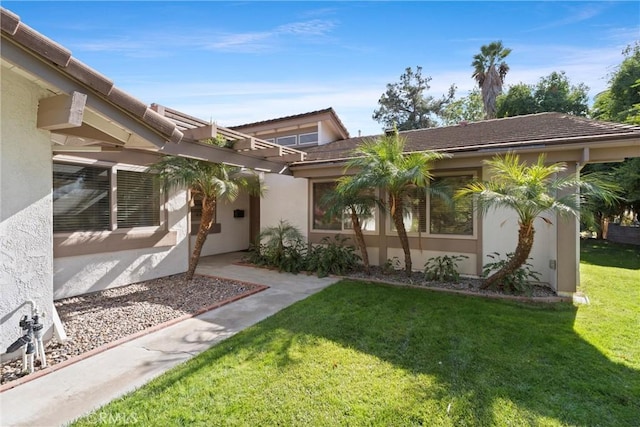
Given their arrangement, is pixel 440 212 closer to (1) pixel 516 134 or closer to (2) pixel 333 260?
(1) pixel 516 134

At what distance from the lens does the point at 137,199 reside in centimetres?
862

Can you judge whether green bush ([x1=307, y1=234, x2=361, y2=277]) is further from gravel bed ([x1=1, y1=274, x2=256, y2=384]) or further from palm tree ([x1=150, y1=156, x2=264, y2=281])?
palm tree ([x1=150, y1=156, x2=264, y2=281])

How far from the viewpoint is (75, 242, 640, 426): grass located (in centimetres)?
322

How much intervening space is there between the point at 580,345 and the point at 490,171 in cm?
495

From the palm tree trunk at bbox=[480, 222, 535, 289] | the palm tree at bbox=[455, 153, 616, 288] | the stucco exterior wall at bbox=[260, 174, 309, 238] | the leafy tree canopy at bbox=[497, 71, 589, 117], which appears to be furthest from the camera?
the leafy tree canopy at bbox=[497, 71, 589, 117]

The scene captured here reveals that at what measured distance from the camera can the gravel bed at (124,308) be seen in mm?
4648

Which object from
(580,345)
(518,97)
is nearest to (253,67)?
(580,345)

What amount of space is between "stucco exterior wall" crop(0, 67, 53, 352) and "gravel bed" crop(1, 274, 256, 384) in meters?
0.60

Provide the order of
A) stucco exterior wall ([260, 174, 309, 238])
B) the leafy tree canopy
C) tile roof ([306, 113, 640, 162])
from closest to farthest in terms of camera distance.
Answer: tile roof ([306, 113, 640, 162])
stucco exterior wall ([260, 174, 309, 238])
the leafy tree canopy

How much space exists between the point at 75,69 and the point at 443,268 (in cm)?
875

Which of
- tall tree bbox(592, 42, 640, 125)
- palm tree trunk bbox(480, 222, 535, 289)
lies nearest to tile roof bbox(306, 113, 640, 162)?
palm tree trunk bbox(480, 222, 535, 289)

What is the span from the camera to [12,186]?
4.03 metres

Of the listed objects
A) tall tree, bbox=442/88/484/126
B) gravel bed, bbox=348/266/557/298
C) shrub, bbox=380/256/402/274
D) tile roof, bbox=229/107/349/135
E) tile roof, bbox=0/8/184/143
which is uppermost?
tall tree, bbox=442/88/484/126

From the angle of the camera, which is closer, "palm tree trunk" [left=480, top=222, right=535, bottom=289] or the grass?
the grass
